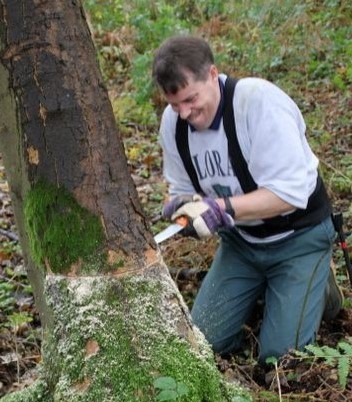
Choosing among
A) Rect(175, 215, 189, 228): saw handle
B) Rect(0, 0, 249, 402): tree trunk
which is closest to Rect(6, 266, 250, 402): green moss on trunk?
Rect(0, 0, 249, 402): tree trunk

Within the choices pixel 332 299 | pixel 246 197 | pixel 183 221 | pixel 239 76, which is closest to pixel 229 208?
pixel 246 197

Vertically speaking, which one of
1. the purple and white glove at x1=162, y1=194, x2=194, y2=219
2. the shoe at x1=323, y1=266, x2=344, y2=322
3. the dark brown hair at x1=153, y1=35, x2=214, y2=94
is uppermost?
the dark brown hair at x1=153, y1=35, x2=214, y2=94

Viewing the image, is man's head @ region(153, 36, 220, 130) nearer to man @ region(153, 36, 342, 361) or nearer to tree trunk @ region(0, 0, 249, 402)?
man @ region(153, 36, 342, 361)

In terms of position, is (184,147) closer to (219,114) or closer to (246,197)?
(219,114)

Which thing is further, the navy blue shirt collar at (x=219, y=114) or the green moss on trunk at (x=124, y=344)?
the navy blue shirt collar at (x=219, y=114)

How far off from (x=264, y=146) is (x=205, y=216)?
477 millimetres

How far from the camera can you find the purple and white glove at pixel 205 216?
2799 millimetres

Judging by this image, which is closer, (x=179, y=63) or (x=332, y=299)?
(x=179, y=63)

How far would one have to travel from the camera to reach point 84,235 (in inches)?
74.5

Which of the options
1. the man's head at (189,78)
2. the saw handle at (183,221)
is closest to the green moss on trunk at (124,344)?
the saw handle at (183,221)

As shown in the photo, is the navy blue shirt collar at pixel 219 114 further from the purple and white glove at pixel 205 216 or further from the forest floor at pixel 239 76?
the forest floor at pixel 239 76

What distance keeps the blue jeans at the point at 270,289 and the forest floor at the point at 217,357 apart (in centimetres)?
13

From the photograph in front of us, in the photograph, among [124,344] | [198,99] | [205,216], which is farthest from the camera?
[198,99]

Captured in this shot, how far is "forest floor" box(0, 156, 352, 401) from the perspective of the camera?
2.40 m
